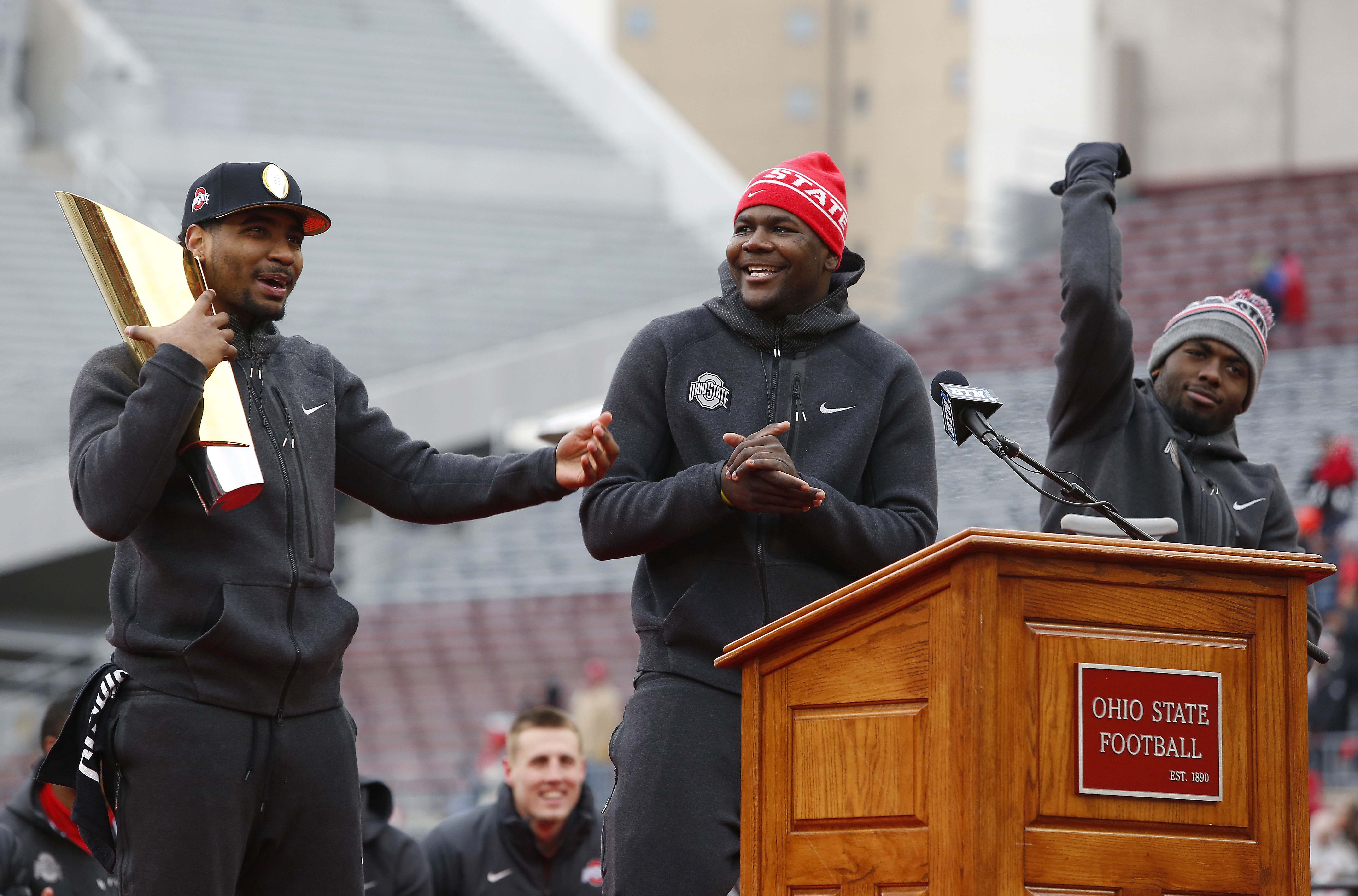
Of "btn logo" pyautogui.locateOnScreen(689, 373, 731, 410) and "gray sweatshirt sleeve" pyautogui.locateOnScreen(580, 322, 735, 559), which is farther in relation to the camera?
"btn logo" pyautogui.locateOnScreen(689, 373, 731, 410)

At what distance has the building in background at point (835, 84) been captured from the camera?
5375cm

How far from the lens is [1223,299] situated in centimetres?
487

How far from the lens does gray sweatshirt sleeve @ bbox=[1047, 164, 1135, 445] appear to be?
4.27 meters

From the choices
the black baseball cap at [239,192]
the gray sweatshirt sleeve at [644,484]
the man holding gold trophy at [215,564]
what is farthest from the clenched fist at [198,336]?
the gray sweatshirt sleeve at [644,484]

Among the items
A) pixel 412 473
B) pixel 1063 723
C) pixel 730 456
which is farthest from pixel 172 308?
pixel 1063 723

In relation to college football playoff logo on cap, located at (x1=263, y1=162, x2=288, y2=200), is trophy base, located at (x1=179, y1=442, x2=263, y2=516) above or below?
below

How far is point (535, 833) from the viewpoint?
22.1 feet

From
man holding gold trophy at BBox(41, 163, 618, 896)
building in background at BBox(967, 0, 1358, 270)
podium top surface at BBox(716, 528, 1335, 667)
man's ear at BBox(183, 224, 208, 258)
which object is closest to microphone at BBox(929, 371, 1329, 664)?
podium top surface at BBox(716, 528, 1335, 667)

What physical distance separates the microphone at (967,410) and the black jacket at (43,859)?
11.3 ft

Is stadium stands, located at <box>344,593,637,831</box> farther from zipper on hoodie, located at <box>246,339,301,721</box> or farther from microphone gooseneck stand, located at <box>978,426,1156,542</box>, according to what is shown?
microphone gooseneck stand, located at <box>978,426,1156,542</box>

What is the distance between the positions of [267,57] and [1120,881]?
87.9ft

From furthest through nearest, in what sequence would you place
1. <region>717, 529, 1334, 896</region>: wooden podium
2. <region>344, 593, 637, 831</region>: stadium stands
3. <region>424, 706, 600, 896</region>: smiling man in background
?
1. <region>344, 593, 637, 831</region>: stadium stands
2. <region>424, 706, 600, 896</region>: smiling man in background
3. <region>717, 529, 1334, 896</region>: wooden podium

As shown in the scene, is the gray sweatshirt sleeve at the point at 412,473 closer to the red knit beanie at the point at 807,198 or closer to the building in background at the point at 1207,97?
the red knit beanie at the point at 807,198

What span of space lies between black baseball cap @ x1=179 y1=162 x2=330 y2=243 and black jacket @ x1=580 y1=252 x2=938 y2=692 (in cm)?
73
